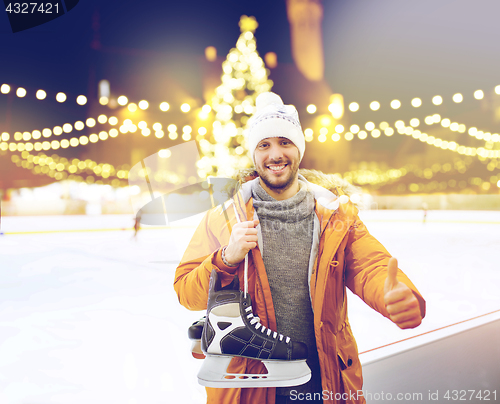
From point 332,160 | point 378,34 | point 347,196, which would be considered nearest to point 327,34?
point 378,34

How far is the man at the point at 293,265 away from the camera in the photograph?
1.91 feet

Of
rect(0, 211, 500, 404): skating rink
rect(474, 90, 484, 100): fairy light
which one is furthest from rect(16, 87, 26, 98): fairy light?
rect(474, 90, 484, 100): fairy light

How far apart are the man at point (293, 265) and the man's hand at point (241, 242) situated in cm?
2

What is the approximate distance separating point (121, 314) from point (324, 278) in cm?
160

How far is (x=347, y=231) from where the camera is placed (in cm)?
62

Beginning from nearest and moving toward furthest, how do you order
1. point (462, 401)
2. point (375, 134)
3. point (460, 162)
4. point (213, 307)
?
1. point (213, 307)
2. point (462, 401)
3. point (375, 134)
4. point (460, 162)

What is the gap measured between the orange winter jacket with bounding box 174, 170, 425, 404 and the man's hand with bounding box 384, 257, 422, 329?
2.6 inches

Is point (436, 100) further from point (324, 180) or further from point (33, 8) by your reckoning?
point (33, 8)

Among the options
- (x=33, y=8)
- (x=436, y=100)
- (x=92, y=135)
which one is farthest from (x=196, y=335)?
(x=92, y=135)

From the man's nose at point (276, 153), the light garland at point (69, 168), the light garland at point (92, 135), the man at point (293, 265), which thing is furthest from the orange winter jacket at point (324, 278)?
the light garland at point (69, 168)

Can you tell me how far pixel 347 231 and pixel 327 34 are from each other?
392cm

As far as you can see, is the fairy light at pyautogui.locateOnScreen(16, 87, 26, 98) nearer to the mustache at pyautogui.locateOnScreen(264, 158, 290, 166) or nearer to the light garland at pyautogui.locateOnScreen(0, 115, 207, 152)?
the light garland at pyautogui.locateOnScreen(0, 115, 207, 152)

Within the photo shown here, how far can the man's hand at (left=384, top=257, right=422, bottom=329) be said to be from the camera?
462 mm

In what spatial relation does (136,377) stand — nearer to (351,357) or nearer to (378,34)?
(351,357)
